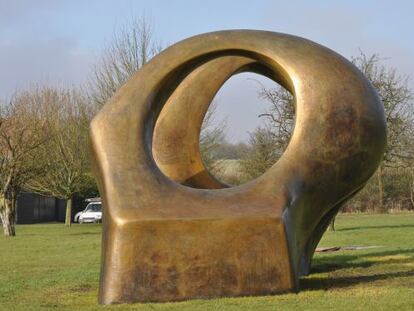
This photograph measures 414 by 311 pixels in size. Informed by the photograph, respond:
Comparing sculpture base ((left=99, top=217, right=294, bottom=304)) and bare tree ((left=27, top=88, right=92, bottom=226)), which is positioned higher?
bare tree ((left=27, top=88, right=92, bottom=226))

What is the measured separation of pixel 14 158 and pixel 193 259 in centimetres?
2136

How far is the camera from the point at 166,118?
13.9 meters

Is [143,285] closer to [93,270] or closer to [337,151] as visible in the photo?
[337,151]

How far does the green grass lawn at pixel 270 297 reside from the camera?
9859 millimetres

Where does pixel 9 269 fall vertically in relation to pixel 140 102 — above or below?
below

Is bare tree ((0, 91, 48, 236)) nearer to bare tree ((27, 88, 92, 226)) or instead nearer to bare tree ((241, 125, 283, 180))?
bare tree ((27, 88, 92, 226))

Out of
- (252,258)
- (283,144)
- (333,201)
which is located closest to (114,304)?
(252,258)

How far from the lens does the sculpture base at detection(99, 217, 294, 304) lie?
33.7 ft

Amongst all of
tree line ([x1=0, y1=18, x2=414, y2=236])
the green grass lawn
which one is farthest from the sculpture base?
tree line ([x1=0, y1=18, x2=414, y2=236])

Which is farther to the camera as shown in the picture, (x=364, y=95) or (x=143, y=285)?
(x=364, y=95)

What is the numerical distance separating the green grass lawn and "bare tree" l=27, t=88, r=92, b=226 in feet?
46.4

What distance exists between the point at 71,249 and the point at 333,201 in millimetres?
12512

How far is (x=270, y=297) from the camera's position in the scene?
10.3 m

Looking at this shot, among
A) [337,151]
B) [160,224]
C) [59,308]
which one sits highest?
[337,151]
